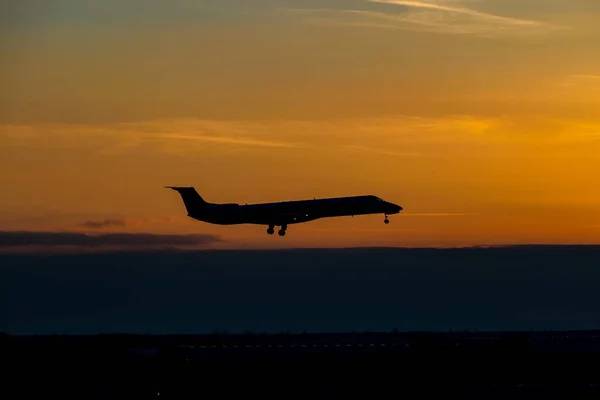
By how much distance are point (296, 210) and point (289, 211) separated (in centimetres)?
118

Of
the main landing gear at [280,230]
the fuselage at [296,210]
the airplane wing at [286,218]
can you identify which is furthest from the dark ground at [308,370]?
the airplane wing at [286,218]

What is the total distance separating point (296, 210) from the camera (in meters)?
161

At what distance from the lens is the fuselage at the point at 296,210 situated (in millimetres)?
156375

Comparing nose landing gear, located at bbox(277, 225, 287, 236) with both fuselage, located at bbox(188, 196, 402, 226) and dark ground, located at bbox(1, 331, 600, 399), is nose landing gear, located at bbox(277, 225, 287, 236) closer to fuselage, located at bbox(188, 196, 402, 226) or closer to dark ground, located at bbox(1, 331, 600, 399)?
fuselage, located at bbox(188, 196, 402, 226)

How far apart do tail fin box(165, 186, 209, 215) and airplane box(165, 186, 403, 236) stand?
4.39 ft

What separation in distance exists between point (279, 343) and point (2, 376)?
47.9m

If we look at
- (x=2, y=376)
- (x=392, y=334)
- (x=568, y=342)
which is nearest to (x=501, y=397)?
(x=2, y=376)

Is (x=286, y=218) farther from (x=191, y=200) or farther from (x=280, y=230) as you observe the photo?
(x=191, y=200)

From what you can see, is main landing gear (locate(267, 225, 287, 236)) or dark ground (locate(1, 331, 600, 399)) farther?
main landing gear (locate(267, 225, 287, 236))

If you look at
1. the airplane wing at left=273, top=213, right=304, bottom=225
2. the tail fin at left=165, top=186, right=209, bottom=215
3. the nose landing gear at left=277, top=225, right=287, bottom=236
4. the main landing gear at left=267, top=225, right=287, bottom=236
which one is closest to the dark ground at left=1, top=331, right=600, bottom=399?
the nose landing gear at left=277, top=225, right=287, bottom=236

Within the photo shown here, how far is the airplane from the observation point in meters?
156

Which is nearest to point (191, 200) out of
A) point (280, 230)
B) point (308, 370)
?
point (280, 230)

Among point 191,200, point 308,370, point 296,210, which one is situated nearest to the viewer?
point 308,370

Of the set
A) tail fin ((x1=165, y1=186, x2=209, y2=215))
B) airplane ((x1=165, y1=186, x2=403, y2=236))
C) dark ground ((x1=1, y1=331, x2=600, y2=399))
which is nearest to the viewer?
dark ground ((x1=1, y1=331, x2=600, y2=399))
